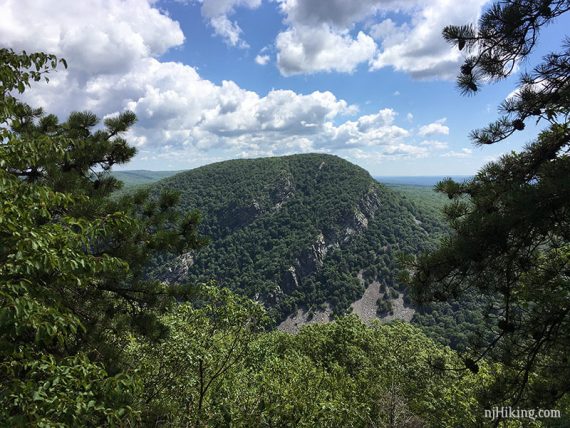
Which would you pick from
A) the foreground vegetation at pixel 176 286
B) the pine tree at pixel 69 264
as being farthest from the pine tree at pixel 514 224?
the pine tree at pixel 69 264

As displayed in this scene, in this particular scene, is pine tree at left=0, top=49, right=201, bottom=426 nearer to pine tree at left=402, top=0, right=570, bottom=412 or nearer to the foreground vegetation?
the foreground vegetation

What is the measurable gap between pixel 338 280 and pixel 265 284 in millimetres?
39707

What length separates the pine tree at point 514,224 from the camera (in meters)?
4.54

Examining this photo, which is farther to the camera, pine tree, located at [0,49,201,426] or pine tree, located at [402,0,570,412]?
pine tree, located at [402,0,570,412]

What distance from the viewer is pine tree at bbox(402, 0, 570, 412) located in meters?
4.54

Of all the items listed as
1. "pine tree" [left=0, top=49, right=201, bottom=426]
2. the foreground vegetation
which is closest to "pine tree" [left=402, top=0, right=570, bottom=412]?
the foreground vegetation

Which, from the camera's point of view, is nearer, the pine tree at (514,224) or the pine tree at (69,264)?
the pine tree at (69,264)

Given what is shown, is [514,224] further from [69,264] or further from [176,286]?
[176,286]

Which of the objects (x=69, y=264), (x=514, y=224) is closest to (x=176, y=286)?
(x=69, y=264)

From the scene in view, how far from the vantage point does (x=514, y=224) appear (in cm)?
452

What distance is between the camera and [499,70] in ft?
17.1

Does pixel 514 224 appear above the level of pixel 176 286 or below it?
above

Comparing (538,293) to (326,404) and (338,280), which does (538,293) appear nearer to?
(326,404)

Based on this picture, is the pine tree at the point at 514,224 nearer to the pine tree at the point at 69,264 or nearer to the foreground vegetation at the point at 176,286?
the foreground vegetation at the point at 176,286
